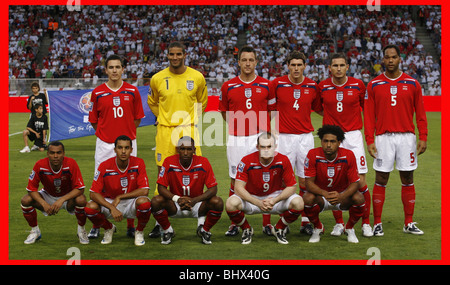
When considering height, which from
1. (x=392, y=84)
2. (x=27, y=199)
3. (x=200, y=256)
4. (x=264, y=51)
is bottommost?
(x=200, y=256)

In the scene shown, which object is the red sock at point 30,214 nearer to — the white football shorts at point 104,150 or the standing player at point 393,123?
the white football shorts at point 104,150

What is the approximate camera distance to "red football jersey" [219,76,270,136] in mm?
6934

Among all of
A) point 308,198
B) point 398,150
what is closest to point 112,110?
point 308,198

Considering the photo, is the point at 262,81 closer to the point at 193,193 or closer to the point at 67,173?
the point at 193,193

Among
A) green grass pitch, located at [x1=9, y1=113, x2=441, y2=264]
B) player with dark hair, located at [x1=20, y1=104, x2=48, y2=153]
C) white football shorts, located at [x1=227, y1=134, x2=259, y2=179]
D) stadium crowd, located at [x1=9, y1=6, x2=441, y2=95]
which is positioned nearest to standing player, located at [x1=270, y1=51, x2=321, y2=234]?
white football shorts, located at [x1=227, y1=134, x2=259, y2=179]

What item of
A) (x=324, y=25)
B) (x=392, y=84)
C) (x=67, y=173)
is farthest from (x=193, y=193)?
(x=324, y=25)

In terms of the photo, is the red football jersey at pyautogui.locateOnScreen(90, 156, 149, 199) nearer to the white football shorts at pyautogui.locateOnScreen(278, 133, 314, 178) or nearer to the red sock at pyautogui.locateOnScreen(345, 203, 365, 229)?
the white football shorts at pyautogui.locateOnScreen(278, 133, 314, 178)

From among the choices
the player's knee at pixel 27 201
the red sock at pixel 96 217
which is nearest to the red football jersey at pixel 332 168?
the red sock at pixel 96 217

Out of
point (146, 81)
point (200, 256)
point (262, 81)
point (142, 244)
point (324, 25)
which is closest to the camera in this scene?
point (200, 256)

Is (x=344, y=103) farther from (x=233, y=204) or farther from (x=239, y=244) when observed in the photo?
(x=239, y=244)

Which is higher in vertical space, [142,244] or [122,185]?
[122,185]

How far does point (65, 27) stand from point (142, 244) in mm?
29435

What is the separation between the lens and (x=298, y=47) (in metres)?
31.5

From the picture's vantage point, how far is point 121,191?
6555mm
